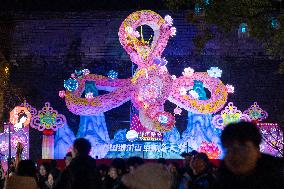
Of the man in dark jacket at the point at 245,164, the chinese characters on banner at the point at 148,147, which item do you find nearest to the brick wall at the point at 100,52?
the chinese characters on banner at the point at 148,147

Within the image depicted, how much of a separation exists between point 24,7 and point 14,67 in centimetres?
278

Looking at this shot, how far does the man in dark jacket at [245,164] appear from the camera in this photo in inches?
154

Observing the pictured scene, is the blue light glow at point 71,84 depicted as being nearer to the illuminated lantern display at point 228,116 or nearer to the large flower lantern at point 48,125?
the large flower lantern at point 48,125

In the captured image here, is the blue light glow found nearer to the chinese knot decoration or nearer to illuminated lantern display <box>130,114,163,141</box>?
the chinese knot decoration

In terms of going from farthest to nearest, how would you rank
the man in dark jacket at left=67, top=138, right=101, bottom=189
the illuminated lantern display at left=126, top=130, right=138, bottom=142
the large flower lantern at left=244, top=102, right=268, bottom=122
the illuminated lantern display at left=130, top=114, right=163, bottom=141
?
the large flower lantern at left=244, top=102, right=268, bottom=122
the illuminated lantern display at left=130, top=114, right=163, bottom=141
the illuminated lantern display at left=126, top=130, right=138, bottom=142
the man in dark jacket at left=67, top=138, right=101, bottom=189

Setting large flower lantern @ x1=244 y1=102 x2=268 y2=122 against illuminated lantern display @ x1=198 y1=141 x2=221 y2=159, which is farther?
large flower lantern @ x1=244 y1=102 x2=268 y2=122

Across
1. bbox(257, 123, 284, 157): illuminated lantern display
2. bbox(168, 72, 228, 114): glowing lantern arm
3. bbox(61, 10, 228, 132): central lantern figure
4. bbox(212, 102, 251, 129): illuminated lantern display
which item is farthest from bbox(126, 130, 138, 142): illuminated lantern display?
bbox(257, 123, 284, 157): illuminated lantern display

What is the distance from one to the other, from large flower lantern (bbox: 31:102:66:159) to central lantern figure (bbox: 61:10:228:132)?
772 mm

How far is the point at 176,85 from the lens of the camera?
952 inches

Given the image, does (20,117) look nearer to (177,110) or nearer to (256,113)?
(177,110)

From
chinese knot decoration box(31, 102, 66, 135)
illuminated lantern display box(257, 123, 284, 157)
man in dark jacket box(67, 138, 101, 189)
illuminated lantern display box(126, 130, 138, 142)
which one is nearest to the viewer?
man in dark jacket box(67, 138, 101, 189)

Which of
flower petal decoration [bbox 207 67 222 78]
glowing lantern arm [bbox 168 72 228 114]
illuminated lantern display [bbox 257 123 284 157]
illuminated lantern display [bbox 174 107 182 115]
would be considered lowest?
illuminated lantern display [bbox 257 123 284 157]

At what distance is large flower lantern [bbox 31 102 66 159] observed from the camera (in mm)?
24078

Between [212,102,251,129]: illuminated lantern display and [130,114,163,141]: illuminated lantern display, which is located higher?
[212,102,251,129]: illuminated lantern display
